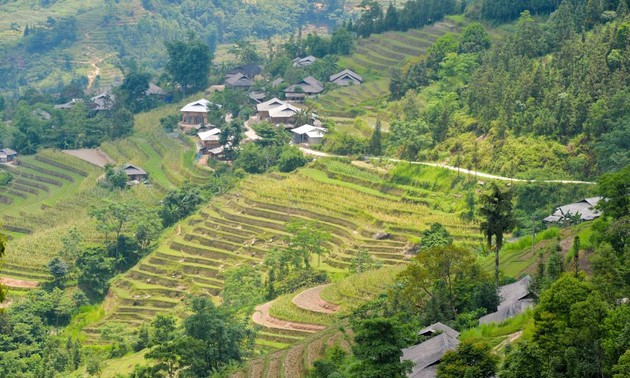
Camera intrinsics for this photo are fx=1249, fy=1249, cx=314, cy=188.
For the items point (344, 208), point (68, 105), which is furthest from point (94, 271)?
point (68, 105)

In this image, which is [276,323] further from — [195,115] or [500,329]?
[195,115]

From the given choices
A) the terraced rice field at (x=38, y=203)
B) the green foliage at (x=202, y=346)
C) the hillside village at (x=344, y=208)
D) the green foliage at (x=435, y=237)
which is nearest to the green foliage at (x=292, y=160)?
the hillside village at (x=344, y=208)

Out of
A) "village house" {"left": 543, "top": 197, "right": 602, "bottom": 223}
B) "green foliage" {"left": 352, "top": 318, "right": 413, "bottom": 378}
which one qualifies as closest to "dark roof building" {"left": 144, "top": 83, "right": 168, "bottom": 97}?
"village house" {"left": 543, "top": 197, "right": 602, "bottom": 223}

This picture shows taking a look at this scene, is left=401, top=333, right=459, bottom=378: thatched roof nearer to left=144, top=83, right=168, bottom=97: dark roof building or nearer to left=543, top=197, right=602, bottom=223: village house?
left=543, top=197, right=602, bottom=223: village house

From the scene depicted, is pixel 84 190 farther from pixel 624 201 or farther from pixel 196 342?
pixel 624 201

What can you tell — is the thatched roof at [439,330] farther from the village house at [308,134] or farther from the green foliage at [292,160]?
the village house at [308,134]

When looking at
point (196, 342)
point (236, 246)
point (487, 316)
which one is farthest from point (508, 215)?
point (236, 246)
